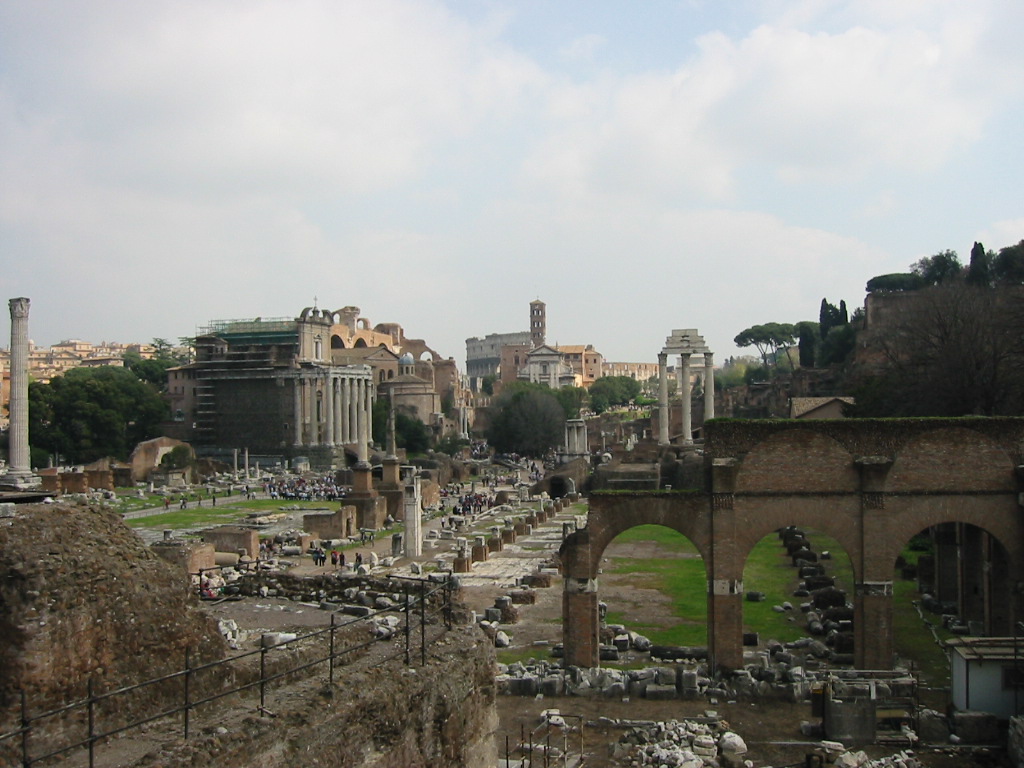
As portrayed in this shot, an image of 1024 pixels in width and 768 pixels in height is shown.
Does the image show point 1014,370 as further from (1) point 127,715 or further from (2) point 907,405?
(1) point 127,715

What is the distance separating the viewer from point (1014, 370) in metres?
31.4

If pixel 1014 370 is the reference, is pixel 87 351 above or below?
above

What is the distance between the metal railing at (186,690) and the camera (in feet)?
18.9

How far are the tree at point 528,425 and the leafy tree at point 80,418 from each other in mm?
29248

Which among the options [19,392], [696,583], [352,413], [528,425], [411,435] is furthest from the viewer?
[528,425]

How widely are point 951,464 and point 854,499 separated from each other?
164cm

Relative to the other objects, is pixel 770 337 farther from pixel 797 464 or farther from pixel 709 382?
pixel 797 464

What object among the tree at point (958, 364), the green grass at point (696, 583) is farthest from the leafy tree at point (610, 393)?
the green grass at point (696, 583)

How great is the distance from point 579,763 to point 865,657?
6296mm

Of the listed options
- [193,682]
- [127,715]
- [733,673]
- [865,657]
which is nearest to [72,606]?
[127,715]

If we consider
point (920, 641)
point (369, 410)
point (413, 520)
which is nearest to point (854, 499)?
point (920, 641)

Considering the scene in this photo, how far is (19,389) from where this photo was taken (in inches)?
1746

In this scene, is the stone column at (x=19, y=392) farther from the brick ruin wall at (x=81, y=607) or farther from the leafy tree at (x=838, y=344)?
the leafy tree at (x=838, y=344)

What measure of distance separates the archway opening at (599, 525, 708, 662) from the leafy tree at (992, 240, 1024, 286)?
33772mm
